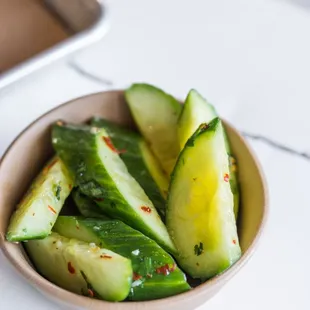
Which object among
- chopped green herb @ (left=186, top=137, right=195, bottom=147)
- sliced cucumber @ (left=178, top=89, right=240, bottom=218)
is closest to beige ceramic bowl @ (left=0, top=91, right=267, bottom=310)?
sliced cucumber @ (left=178, top=89, right=240, bottom=218)

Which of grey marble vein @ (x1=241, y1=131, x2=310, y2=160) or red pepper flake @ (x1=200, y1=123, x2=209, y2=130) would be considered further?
grey marble vein @ (x1=241, y1=131, x2=310, y2=160)

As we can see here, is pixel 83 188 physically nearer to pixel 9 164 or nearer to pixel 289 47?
pixel 9 164

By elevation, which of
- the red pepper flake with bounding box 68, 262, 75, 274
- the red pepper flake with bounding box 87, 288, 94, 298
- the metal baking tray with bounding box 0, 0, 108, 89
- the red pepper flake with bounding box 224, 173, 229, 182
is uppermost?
the metal baking tray with bounding box 0, 0, 108, 89

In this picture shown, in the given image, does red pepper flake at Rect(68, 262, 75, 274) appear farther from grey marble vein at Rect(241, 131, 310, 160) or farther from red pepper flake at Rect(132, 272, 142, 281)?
grey marble vein at Rect(241, 131, 310, 160)

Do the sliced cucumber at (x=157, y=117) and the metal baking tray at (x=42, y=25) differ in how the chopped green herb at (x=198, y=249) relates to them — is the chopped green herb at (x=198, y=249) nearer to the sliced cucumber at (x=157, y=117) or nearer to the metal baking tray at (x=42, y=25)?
the sliced cucumber at (x=157, y=117)

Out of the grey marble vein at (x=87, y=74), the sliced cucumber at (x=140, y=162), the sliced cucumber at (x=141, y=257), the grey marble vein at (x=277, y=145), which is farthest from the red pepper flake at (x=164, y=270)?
the grey marble vein at (x=87, y=74)

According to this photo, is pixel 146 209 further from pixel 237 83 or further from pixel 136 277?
pixel 237 83

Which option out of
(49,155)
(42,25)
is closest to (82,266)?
(49,155)
